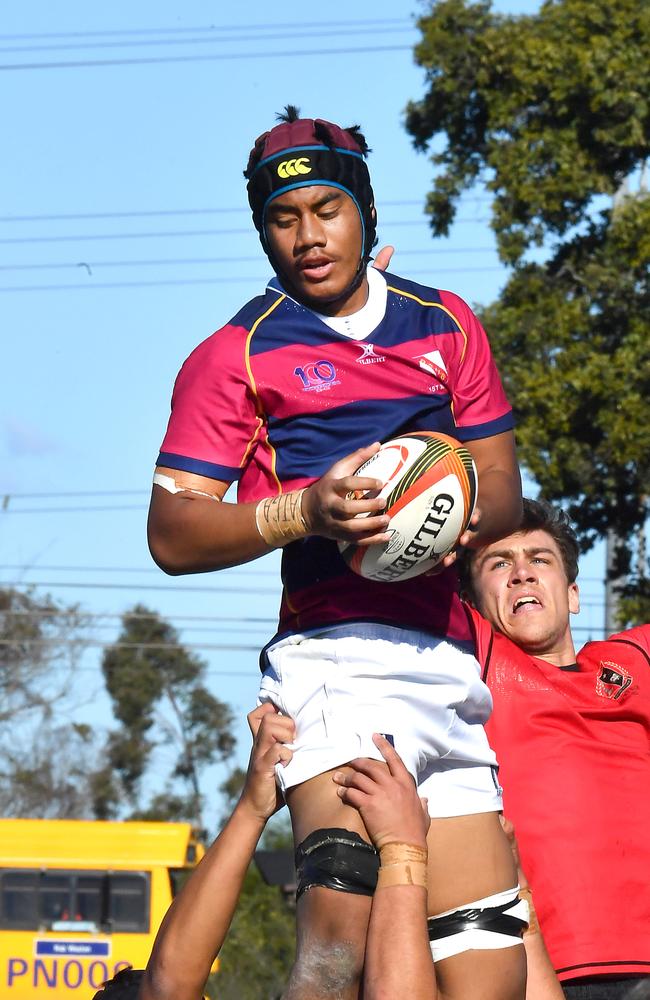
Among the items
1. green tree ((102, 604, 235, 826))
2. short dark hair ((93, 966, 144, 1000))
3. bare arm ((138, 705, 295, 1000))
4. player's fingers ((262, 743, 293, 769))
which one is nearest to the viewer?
player's fingers ((262, 743, 293, 769))

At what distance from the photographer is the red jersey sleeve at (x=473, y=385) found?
3703 millimetres

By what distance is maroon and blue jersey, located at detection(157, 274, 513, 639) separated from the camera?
344cm

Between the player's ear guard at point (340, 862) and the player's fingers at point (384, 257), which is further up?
the player's fingers at point (384, 257)

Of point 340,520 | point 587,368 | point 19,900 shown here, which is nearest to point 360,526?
point 340,520

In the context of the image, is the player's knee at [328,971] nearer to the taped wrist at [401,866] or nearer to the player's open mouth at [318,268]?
the taped wrist at [401,866]

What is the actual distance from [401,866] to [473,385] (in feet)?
4.18

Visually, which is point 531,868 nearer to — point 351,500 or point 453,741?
point 453,741

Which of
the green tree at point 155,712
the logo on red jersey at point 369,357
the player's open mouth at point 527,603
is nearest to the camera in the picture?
the logo on red jersey at point 369,357

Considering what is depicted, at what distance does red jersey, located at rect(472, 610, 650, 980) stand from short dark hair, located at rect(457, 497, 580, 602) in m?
0.42

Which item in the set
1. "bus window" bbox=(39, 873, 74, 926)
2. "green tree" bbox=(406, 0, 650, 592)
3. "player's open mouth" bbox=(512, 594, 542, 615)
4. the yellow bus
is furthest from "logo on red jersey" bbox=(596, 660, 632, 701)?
"bus window" bbox=(39, 873, 74, 926)

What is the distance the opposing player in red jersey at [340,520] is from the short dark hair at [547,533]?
65.5 inches

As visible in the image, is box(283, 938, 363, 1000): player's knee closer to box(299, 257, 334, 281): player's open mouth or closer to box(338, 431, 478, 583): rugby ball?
box(338, 431, 478, 583): rugby ball

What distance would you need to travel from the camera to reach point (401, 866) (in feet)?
10.3

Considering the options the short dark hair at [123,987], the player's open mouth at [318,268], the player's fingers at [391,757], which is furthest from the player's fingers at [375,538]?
the short dark hair at [123,987]
